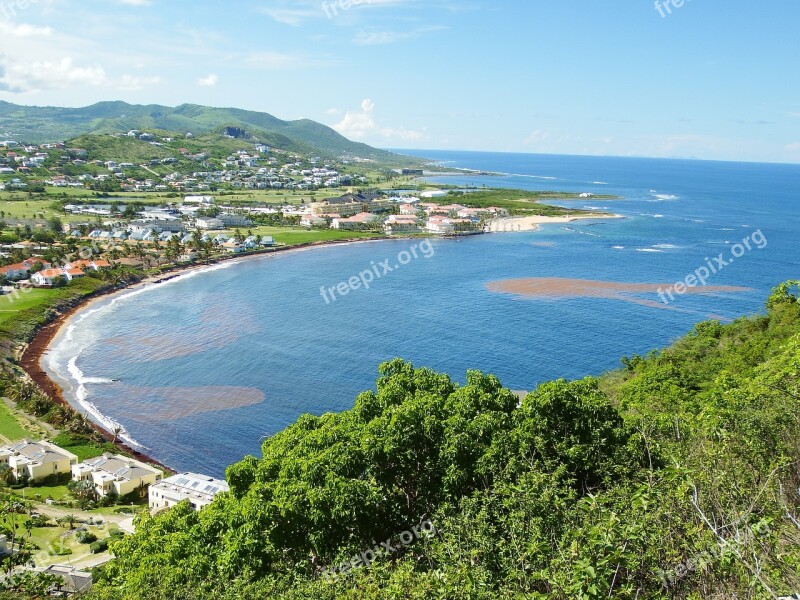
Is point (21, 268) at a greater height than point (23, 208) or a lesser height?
lesser

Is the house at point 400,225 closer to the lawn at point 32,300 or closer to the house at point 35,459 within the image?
the lawn at point 32,300

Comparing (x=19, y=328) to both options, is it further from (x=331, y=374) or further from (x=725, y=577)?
(x=725, y=577)

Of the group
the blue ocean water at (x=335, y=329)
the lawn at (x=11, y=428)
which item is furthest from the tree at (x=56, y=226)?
the lawn at (x=11, y=428)

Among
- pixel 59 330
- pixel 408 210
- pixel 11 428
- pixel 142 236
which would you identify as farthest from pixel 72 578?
pixel 408 210

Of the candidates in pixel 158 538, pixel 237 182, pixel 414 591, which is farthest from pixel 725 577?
pixel 237 182

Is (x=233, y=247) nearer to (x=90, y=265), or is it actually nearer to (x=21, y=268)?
(x=90, y=265)

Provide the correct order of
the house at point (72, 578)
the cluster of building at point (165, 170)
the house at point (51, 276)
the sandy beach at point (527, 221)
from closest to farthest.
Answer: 1. the house at point (72, 578)
2. the house at point (51, 276)
3. the sandy beach at point (527, 221)
4. the cluster of building at point (165, 170)
